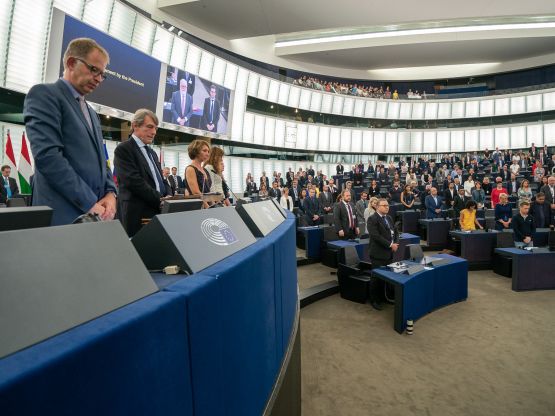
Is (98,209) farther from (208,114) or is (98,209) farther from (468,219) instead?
(208,114)

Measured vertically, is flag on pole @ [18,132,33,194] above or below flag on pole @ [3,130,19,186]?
below

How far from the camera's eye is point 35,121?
128 centimetres

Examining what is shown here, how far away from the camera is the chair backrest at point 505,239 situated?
20.7 ft

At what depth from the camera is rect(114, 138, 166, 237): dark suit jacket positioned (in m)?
1.87

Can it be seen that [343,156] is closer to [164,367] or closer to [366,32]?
[366,32]

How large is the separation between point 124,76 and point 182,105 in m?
2.72

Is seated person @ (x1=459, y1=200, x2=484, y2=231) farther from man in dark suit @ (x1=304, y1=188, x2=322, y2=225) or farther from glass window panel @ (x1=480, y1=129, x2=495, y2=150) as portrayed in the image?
glass window panel @ (x1=480, y1=129, x2=495, y2=150)

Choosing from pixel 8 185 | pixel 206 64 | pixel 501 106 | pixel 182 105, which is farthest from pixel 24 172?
pixel 501 106

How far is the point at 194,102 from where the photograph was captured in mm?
13156

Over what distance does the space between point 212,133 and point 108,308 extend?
14.2 meters

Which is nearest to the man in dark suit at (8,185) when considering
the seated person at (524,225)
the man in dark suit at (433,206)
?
the man in dark suit at (433,206)

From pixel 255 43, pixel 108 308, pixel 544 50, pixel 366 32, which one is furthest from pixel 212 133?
pixel 544 50

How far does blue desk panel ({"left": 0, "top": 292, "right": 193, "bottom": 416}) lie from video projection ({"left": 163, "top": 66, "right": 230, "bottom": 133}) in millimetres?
12337

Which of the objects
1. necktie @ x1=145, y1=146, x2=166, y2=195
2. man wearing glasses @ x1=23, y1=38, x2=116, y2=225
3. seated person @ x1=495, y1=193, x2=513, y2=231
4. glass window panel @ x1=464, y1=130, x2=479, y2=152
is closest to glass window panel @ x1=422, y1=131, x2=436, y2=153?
glass window panel @ x1=464, y1=130, x2=479, y2=152
